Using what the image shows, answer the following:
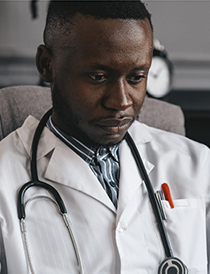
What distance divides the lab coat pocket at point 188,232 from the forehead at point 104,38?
397 millimetres

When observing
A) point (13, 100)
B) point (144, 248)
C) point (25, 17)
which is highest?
point (25, 17)

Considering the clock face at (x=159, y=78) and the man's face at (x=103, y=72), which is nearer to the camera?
the man's face at (x=103, y=72)

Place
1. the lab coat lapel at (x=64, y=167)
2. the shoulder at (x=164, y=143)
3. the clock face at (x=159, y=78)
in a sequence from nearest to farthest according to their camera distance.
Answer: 1. the lab coat lapel at (x=64, y=167)
2. the shoulder at (x=164, y=143)
3. the clock face at (x=159, y=78)

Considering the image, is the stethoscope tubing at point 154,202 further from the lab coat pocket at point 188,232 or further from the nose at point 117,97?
the nose at point 117,97

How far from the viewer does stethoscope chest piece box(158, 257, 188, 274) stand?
867 millimetres

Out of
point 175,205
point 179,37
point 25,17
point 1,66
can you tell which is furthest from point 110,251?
point 179,37

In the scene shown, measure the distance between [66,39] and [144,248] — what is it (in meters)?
0.53

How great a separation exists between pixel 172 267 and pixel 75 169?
329 mm

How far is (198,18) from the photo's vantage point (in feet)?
6.88

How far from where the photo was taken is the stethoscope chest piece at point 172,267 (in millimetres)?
867

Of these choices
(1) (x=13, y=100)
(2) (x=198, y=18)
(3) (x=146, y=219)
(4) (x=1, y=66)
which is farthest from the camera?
(2) (x=198, y=18)

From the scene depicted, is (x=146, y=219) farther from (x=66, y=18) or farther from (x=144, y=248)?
(x=66, y=18)

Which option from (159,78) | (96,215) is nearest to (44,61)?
(96,215)

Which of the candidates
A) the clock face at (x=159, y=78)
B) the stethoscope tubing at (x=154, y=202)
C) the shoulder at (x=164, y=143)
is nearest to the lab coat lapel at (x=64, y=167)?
the stethoscope tubing at (x=154, y=202)
